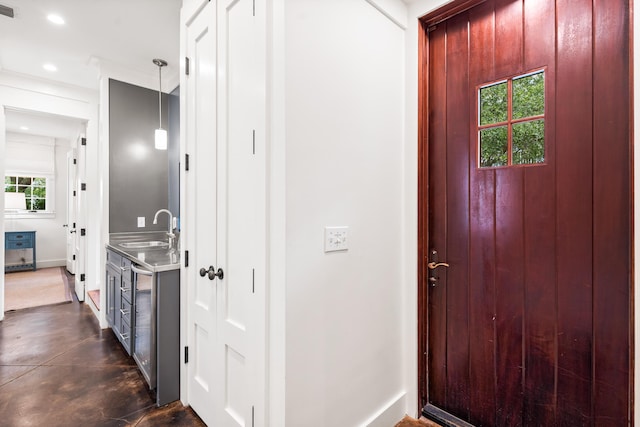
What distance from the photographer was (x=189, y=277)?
1948 millimetres

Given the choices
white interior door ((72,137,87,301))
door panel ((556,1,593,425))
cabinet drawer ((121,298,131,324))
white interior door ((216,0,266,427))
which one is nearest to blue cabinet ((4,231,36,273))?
white interior door ((72,137,87,301))

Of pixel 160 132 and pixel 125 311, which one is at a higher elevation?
pixel 160 132

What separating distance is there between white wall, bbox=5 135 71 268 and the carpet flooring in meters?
0.36

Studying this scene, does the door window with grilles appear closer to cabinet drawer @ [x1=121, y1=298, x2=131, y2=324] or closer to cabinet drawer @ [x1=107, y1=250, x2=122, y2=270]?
cabinet drawer @ [x1=121, y1=298, x2=131, y2=324]

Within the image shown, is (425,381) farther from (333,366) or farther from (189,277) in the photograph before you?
(189,277)

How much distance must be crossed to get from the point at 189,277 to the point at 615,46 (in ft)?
7.73

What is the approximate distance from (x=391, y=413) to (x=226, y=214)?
144 cm

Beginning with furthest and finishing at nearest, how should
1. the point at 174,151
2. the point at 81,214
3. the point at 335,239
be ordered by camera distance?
the point at 81,214 < the point at 174,151 < the point at 335,239

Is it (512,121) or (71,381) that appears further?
(71,381)

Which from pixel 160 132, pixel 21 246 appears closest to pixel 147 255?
pixel 160 132

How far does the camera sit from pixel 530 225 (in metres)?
1.49

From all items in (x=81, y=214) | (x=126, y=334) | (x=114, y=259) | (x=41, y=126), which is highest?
(x=41, y=126)

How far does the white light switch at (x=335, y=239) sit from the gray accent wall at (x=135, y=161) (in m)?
2.65

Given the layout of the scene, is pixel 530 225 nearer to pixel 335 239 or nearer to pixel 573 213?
pixel 573 213
